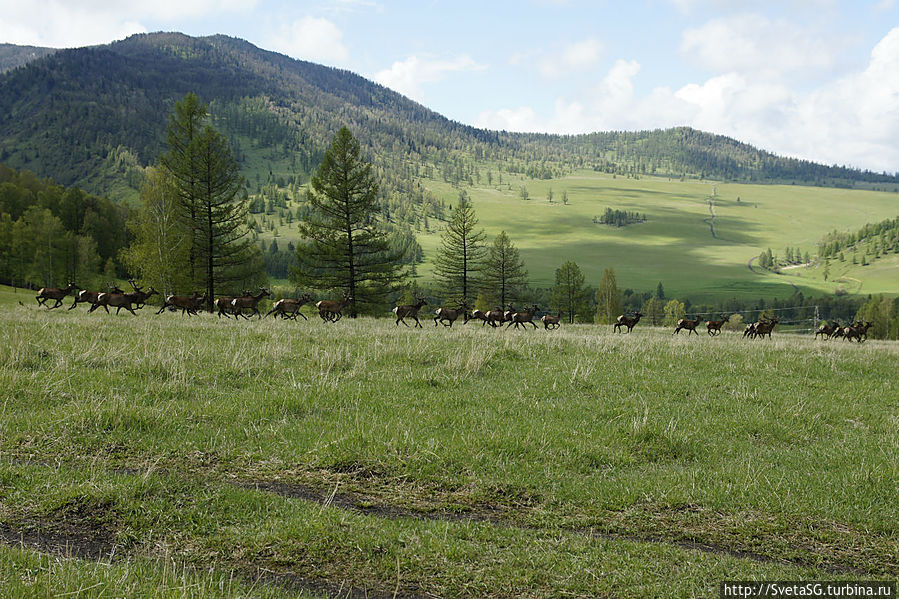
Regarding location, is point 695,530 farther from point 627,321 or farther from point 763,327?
point 763,327

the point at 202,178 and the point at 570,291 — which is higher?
the point at 202,178

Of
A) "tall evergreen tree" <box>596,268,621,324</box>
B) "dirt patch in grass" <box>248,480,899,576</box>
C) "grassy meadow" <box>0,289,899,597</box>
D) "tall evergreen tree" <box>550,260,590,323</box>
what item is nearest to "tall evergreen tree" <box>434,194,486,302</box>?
"tall evergreen tree" <box>550,260,590,323</box>

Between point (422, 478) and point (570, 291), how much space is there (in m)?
93.5

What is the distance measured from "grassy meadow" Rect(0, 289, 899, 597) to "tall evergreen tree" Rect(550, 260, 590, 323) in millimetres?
85040

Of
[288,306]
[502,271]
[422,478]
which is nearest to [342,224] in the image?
[288,306]

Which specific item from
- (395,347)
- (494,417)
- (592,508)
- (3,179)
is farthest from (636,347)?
(3,179)

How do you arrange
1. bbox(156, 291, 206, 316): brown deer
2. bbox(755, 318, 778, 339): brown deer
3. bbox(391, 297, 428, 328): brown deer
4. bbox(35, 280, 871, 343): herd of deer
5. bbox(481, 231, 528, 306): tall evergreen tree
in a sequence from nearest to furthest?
bbox(35, 280, 871, 343): herd of deer
bbox(156, 291, 206, 316): brown deer
bbox(391, 297, 428, 328): brown deer
bbox(755, 318, 778, 339): brown deer
bbox(481, 231, 528, 306): tall evergreen tree

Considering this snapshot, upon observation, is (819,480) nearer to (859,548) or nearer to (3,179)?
(859,548)

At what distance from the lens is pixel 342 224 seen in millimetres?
49656

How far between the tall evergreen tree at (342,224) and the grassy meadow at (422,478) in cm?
3666

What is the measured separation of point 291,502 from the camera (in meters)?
6.56

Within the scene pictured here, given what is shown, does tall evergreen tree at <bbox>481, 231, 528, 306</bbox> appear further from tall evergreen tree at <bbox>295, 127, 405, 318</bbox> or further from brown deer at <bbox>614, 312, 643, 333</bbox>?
brown deer at <bbox>614, 312, 643, 333</bbox>

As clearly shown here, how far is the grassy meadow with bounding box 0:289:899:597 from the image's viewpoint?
17.4ft

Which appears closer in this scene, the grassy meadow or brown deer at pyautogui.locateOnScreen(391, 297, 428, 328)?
the grassy meadow
